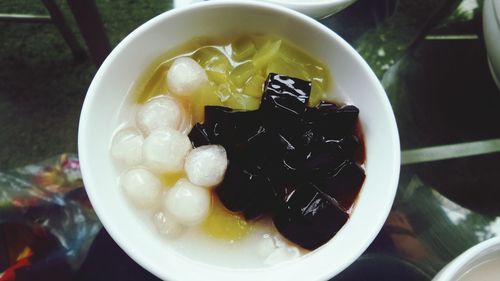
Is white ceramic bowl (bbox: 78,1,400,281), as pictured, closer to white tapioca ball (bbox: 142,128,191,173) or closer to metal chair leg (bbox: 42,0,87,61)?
white tapioca ball (bbox: 142,128,191,173)

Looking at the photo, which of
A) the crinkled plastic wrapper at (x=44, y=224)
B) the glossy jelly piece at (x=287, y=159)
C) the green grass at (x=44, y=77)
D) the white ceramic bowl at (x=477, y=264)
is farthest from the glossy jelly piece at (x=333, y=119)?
the green grass at (x=44, y=77)

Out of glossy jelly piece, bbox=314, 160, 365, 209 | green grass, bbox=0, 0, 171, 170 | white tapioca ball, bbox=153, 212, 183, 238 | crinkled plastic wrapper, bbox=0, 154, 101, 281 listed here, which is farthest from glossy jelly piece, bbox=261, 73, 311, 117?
green grass, bbox=0, 0, 171, 170

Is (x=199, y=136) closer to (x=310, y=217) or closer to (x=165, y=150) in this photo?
(x=165, y=150)

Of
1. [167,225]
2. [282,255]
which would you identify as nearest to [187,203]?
[167,225]

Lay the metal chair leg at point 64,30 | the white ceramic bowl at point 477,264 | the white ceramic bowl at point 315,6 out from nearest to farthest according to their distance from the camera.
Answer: the white ceramic bowl at point 477,264
the white ceramic bowl at point 315,6
the metal chair leg at point 64,30


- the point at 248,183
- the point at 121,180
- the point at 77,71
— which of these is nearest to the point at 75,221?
the point at 121,180

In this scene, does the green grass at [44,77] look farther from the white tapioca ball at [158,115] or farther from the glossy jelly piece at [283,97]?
the glossy jelly piece at [283,97]
